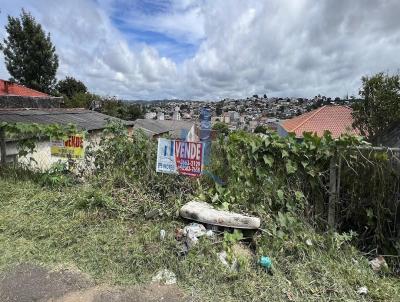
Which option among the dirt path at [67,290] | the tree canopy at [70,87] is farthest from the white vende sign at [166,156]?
the tree canopy at [70,87]

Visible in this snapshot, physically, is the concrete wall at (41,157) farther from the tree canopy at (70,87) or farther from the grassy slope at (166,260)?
the tree canopy at (70,87)

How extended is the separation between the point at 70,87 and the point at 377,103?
37.7m

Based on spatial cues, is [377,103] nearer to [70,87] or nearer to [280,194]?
[280,194]

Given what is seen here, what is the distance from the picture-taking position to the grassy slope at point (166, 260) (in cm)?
351

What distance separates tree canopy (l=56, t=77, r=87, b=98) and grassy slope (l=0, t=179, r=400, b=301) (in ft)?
138

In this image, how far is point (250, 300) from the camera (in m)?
3.36

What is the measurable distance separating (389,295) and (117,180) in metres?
4.01

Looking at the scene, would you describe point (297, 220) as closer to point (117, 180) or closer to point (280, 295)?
point (280, 295)

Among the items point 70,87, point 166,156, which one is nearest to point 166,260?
point 166,156

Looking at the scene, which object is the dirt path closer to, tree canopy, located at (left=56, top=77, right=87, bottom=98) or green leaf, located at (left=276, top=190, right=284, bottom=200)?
green leaf, located at (left=276, top=190, right=284, bottom=200)

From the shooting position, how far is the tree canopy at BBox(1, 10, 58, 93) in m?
31.4

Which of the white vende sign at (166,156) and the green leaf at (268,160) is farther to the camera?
the white vende sign at (166,156)

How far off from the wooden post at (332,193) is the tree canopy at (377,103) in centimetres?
1527

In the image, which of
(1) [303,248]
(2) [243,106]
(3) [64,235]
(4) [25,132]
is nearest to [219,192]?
(1) [303,248]
